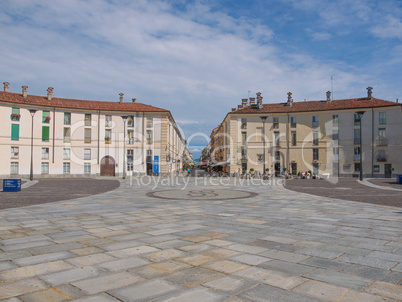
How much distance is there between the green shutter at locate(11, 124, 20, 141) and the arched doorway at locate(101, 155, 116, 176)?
1098 centimetres

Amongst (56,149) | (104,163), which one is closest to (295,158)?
(104,163)

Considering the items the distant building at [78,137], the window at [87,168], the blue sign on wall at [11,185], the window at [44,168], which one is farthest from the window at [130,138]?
the blue sign on wall at [11,185]

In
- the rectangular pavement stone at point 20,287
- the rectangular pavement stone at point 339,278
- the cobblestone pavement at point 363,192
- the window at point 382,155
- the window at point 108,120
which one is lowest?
the cobblestone pavement at point 363,192

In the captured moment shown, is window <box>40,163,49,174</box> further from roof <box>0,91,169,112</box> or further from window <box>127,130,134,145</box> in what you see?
window <box>127,130,134,145</box>

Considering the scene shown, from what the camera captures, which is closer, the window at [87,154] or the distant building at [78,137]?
the distant building at [78,137]

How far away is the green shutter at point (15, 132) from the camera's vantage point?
40219 millimetres

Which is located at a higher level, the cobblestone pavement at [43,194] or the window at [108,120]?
the window at [108,120]

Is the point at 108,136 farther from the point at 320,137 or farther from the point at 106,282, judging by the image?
the point at 106,282

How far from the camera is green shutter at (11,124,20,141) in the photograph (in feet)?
132

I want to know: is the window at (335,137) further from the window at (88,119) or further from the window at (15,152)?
the window at (15,152)

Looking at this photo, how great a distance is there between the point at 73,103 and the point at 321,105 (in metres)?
37.4

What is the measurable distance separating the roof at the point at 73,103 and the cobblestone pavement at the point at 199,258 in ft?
118

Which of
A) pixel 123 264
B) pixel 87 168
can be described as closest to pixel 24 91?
pixel 87 168

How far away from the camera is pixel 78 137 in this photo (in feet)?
147
